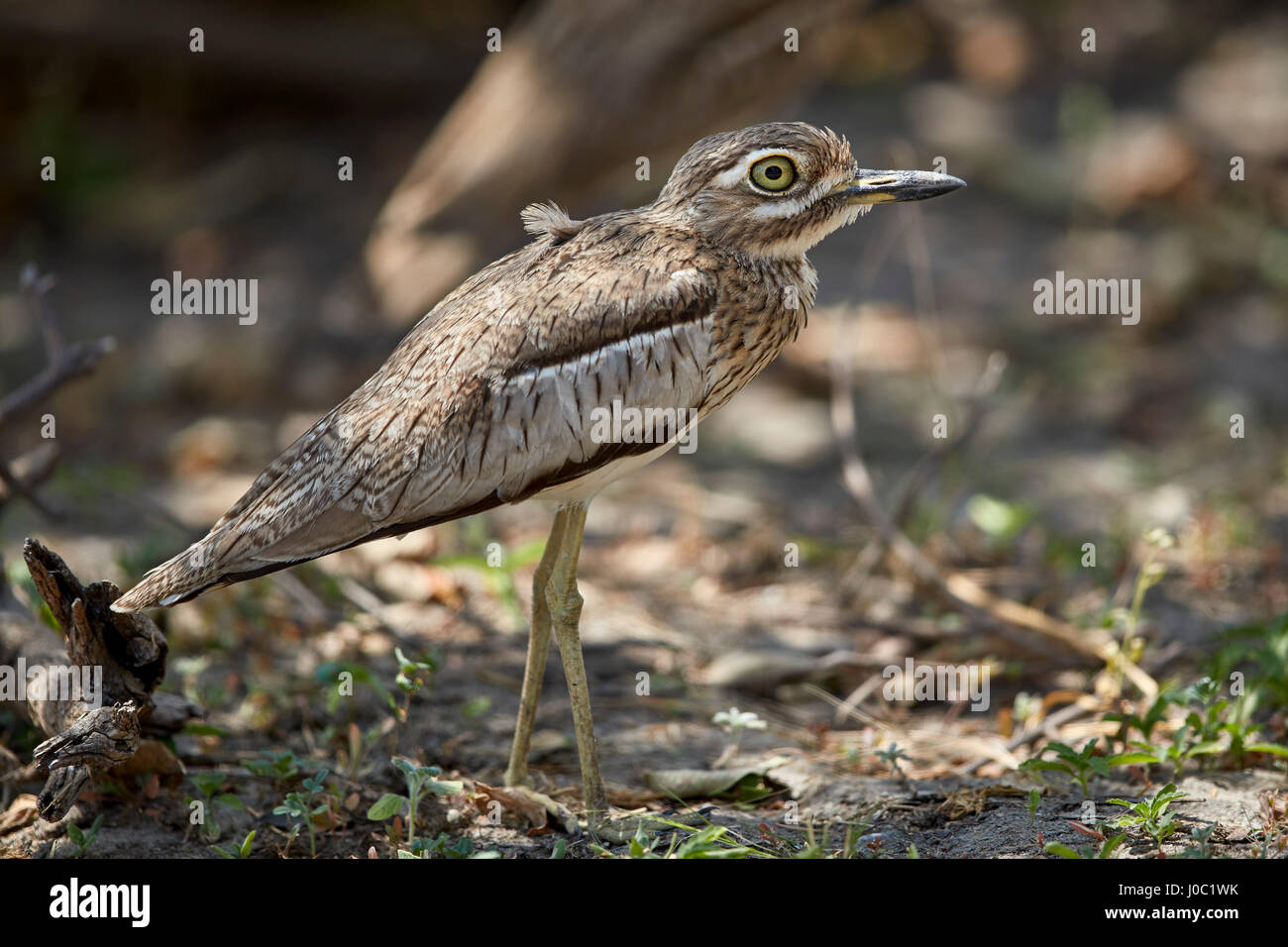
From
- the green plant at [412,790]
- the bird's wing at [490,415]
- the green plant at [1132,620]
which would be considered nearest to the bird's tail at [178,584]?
the bird's wing at [490,415]

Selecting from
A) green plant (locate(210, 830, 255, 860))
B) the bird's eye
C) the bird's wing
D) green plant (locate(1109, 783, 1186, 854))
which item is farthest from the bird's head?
green plant (locate(210, 830, 255, 860))

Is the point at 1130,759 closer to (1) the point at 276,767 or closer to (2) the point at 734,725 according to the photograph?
(2) the point at 734,725

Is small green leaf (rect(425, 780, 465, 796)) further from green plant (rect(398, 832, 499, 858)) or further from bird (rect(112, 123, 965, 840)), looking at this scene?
bird (rect(112, 123, 965, 840))

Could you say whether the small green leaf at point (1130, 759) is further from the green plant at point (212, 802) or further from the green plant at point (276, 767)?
the green plant at point (212, 802)

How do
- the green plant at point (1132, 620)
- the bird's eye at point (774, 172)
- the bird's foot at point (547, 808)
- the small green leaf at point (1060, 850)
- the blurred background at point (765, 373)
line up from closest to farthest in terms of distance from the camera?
the small green leaf at point (1060, 850) < the bird's foot at point (547, 808) < the bird's eye at point (774, 172) < the green plant at point (1132, 620) < the blurred background at point (765, 373)

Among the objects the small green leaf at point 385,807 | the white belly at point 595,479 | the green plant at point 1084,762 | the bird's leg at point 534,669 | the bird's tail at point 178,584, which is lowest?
the small green leaf at point 385,807
